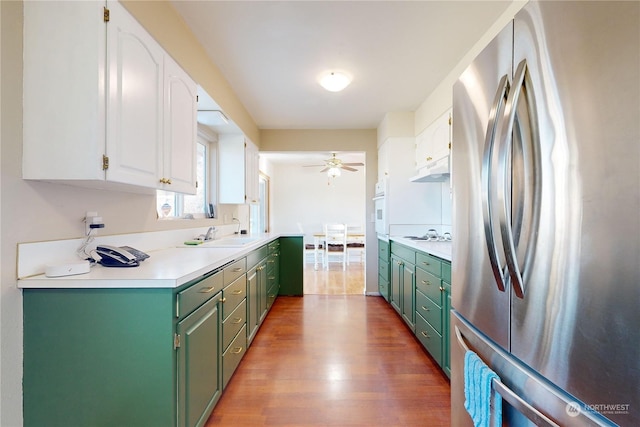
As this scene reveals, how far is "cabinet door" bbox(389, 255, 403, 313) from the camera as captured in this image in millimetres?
3002

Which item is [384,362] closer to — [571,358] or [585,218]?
[571,358]

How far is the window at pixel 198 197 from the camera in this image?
7.66 ft

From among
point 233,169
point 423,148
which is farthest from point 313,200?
point 423,148

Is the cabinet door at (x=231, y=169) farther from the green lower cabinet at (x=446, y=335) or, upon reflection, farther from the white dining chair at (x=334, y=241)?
the white dining chair at (x=334, y=241)

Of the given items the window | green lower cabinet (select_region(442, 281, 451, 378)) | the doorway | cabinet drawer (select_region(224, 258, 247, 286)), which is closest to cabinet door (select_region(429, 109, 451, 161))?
green lower cabinet (select_region(442, 281, 451, 378))

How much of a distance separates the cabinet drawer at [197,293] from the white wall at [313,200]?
228 inches

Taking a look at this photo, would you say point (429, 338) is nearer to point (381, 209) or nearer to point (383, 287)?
point (383, 287)

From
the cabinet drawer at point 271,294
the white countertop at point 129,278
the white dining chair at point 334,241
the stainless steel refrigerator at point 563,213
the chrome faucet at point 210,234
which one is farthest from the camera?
the white dining chair at point 334,241

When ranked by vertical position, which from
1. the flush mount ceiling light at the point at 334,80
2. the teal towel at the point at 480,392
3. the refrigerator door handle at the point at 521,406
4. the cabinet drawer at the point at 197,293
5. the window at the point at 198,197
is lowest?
→ the teal towel at the point at 480,392

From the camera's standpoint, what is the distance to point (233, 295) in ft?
6.12

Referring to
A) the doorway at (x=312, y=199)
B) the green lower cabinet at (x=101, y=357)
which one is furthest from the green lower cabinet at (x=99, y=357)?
the doorway at (x=312, y=199)

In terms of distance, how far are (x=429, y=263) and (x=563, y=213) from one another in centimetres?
158

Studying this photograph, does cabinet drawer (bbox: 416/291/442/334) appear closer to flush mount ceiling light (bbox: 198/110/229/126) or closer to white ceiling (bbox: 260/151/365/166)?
flush mount ceiling light (bbox: 198/110/229/126)

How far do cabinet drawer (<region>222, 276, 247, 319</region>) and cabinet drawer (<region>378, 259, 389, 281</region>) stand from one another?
200cm
